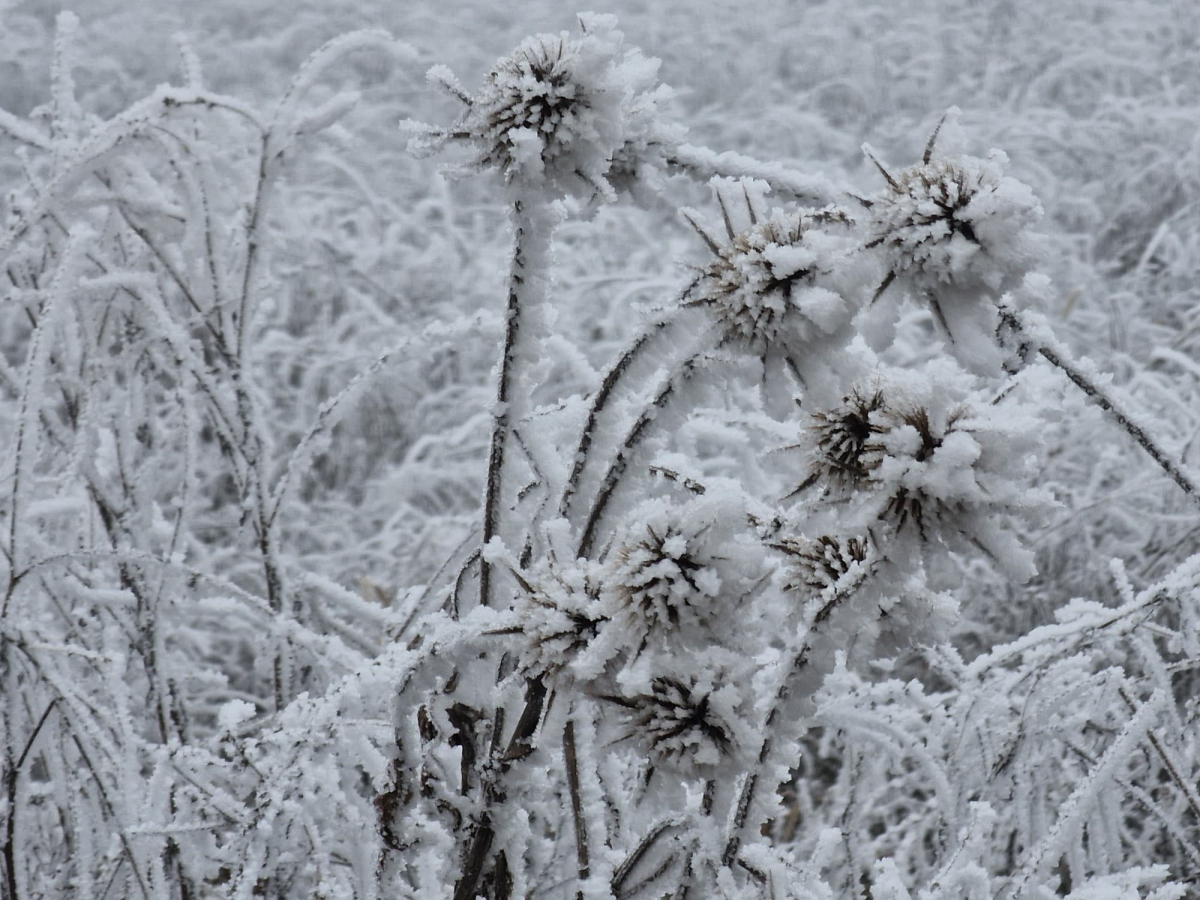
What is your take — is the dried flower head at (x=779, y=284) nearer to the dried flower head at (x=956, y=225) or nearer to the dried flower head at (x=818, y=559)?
the dried flower head at (x=956, y=225)

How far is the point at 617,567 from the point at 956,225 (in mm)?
288

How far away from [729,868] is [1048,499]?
348 mm

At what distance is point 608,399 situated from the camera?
0.77 metres

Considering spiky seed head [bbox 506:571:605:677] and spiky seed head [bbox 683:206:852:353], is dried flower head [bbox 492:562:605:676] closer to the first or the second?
spiky seed head [bbox 506:571:605:677]

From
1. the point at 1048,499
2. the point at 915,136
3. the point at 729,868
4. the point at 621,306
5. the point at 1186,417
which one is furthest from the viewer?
the point at 915,136

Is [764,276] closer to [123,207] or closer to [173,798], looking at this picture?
[173,798]

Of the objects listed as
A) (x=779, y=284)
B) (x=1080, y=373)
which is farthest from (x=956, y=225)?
(x=1080, y=373)

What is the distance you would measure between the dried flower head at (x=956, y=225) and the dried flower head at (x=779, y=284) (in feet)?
→ 0.11

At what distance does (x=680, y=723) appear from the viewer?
65 cm

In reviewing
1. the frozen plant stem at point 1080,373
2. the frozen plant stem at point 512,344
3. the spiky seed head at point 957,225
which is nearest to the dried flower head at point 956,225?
the spiky seed head at point 957,225

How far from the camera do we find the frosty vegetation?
2.01ft

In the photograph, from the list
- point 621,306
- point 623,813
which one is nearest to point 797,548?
point 623,813

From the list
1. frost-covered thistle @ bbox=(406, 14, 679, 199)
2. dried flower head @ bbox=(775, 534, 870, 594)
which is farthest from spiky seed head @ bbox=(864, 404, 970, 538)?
frost-covered thistle @ bbox=(406, 14, 679, 199)

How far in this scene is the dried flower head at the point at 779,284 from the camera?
0.61 metres
